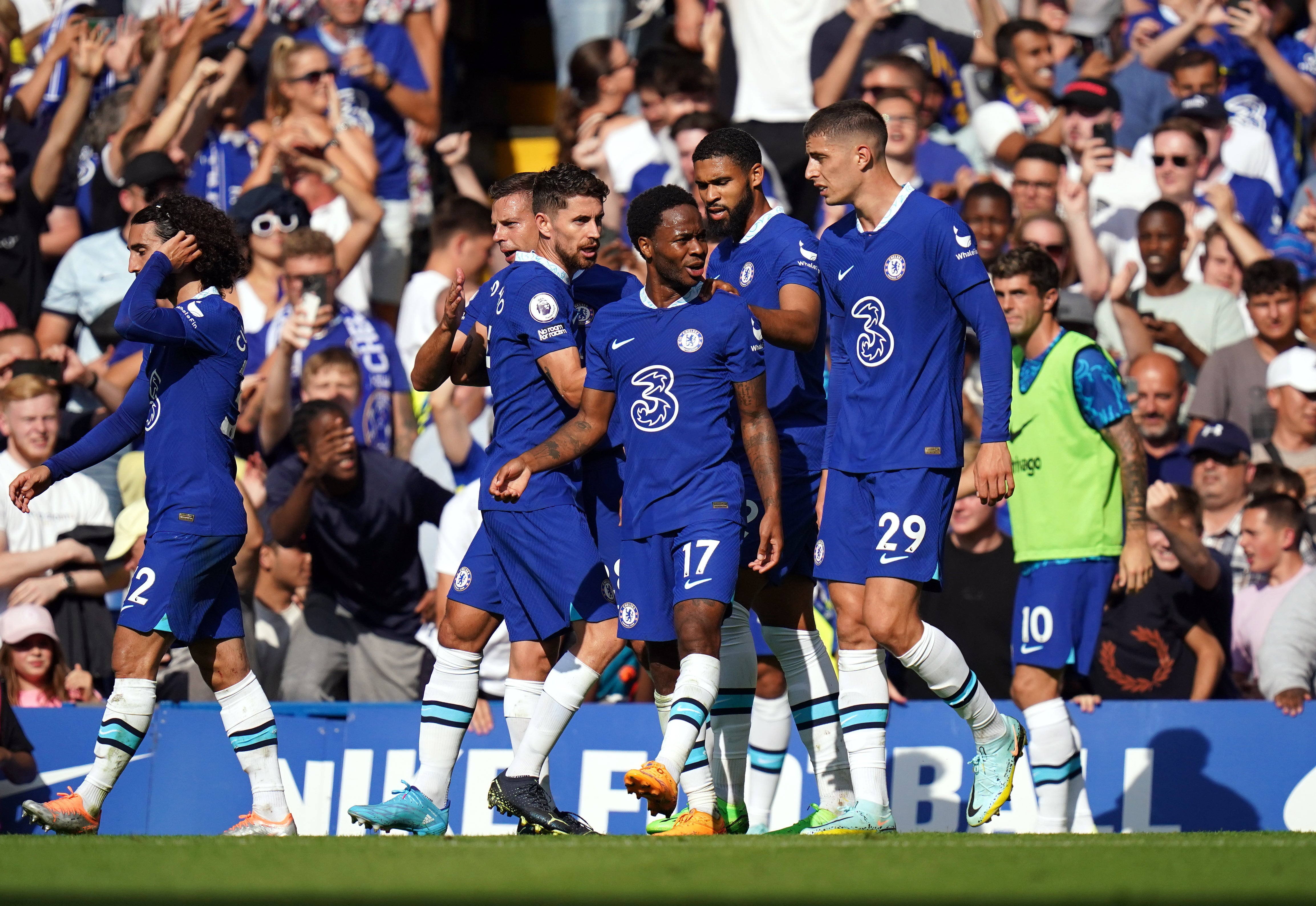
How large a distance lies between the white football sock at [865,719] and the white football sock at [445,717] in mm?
1591

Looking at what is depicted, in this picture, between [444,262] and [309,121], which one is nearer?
[444,262]

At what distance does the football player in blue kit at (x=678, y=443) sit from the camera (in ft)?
20.5

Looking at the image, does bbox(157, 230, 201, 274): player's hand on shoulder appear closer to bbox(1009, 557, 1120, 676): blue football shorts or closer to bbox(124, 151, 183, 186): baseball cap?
bbox(1009, 557, 1120, 676): blue football shorts

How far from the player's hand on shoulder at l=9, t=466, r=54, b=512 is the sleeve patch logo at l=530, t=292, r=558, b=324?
7.20ft

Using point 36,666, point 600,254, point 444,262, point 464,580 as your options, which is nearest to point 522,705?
point 464,580

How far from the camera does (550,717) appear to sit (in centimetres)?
646

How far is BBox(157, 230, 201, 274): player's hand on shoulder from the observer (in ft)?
22.2

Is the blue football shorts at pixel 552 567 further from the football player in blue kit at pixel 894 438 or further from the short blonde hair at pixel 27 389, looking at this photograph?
the short blonde hair at pixel 27 389

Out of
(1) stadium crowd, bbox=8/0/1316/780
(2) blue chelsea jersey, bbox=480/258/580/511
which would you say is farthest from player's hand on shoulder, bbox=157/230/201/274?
(1) stadium crowd, bbox=8/0/1316/780

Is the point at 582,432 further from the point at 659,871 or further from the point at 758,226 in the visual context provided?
the point at 659,871

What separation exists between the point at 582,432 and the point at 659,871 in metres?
2.24

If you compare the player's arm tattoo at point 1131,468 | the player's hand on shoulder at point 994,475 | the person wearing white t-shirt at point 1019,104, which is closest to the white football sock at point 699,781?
the player's hand on shoulder at point 994,475

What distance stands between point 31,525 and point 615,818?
4.28m

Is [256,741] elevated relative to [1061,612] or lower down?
lower down
